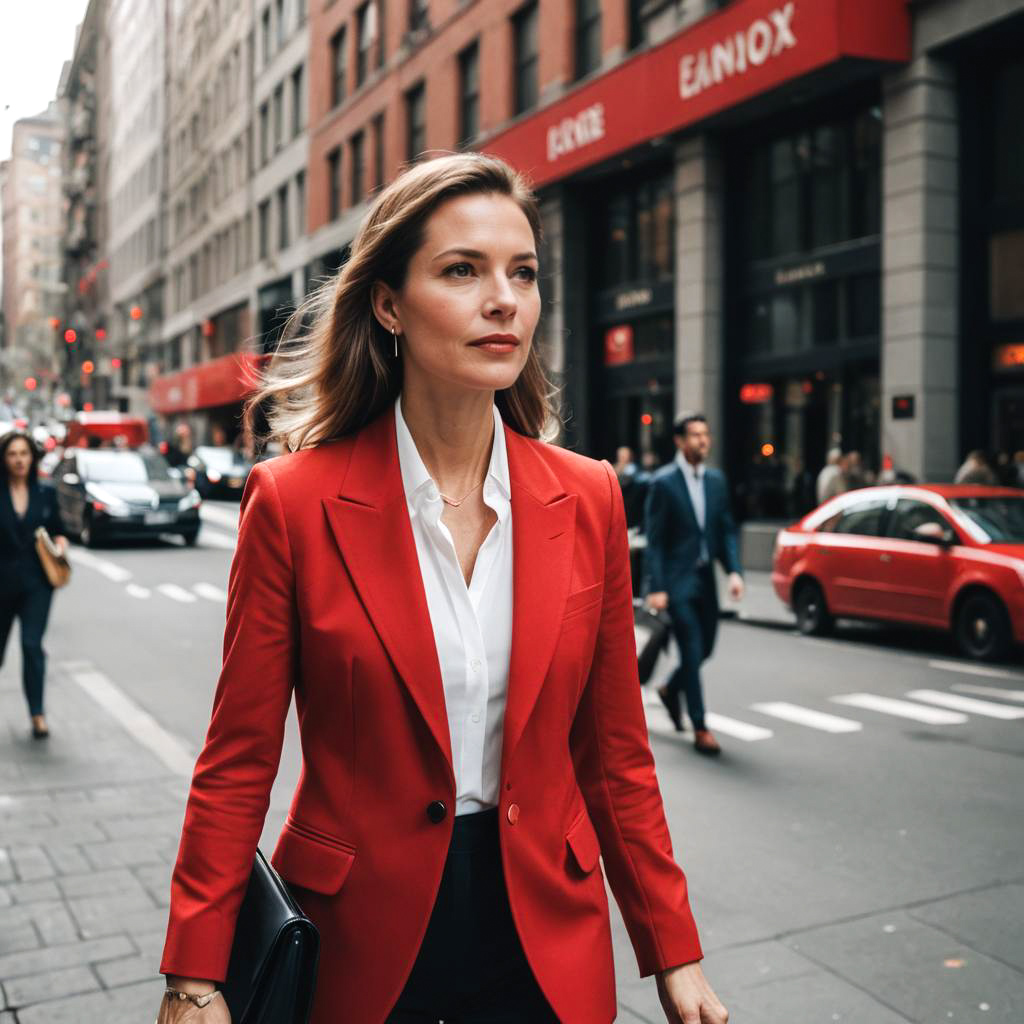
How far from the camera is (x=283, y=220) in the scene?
46031 millimetres

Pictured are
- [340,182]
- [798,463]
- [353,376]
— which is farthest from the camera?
[340,182]

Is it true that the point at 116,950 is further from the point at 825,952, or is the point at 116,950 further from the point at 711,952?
the point at 825,952

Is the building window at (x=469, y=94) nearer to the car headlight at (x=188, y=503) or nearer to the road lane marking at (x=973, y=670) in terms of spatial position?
the car headlight at (x=188, y=503)

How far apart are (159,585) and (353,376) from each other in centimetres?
1579

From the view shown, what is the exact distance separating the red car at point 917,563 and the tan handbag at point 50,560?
7.81m

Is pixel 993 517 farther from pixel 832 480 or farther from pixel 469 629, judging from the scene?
pixel 469 629

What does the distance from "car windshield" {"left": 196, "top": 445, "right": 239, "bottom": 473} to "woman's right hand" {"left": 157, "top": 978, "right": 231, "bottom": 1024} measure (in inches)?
1286

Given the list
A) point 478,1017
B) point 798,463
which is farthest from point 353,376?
point 798,463

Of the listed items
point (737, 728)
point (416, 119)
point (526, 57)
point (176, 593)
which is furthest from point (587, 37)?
point (737, 728)

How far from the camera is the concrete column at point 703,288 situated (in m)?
21.8

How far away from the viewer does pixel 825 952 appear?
4508mm

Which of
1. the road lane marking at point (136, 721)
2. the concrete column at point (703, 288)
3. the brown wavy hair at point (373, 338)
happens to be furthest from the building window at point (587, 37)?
the brown wavy hair at point (373, 338)

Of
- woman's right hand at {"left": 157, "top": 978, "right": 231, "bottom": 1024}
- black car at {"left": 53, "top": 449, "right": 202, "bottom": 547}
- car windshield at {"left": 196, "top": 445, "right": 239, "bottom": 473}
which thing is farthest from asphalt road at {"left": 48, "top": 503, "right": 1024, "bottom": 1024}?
car windshield at {"left": 196, "top": 445, "right": 239, "bottom": 473}

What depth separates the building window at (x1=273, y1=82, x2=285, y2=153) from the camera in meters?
45.9
